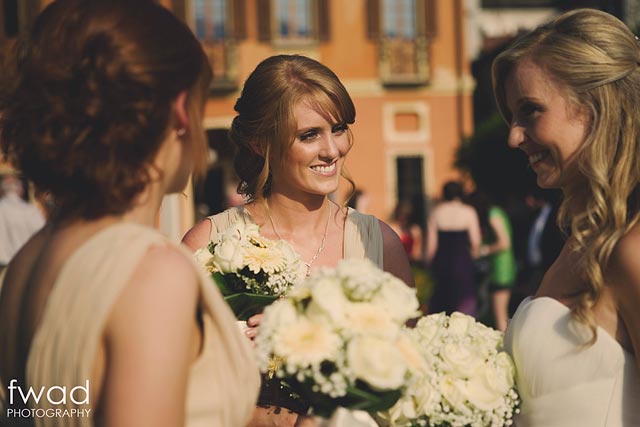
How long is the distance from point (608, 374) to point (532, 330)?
0.22 m

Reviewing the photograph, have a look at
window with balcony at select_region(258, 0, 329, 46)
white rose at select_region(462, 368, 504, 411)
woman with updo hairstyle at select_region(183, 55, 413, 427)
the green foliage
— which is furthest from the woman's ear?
window with balcony at select_region(258, 0, 329, 46)

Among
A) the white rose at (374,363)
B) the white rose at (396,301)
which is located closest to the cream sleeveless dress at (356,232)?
the white rose at (396,301)

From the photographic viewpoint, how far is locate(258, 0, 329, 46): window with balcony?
73.2 feet

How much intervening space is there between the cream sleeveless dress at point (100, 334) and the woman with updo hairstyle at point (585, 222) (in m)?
0.94

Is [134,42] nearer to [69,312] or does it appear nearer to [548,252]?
[69,312]

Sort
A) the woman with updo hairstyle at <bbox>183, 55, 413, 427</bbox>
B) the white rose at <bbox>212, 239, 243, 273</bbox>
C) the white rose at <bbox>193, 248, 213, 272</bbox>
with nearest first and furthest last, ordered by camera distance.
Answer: the white rose at <bbox>212, 239, 243, 273</bbox>, the white rose at <bbox>193, 248, 213, 272</bbox>, the woman with updo hairstyle at <bbox>183, 55, 413, 427</bbox>

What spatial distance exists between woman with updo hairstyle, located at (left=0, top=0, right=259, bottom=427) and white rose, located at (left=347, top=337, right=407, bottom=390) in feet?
0.70

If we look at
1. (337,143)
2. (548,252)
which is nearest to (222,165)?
(548,252)

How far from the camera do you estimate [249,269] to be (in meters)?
2.69

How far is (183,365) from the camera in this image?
5.17 ft

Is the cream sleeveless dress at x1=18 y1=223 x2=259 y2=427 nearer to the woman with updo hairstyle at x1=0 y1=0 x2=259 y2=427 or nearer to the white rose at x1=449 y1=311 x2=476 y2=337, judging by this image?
the woman with updo hairstyle at x1=0 y1=0 x2=259 y2=427

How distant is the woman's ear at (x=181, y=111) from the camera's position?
1.73m

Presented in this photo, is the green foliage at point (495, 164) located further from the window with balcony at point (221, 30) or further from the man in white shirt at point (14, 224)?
the man in white shirt at point (14, 224)

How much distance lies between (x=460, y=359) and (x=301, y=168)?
49.2 inches
